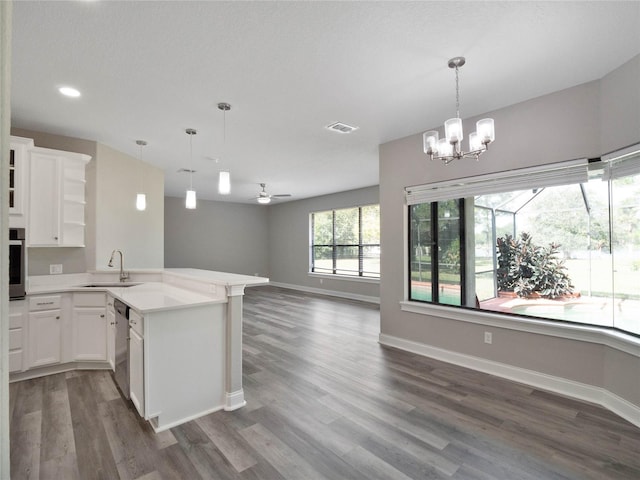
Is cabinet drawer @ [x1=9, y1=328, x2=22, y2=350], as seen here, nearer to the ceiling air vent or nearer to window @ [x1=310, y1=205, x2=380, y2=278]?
the ceiling air vent

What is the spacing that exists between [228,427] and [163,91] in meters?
2.89

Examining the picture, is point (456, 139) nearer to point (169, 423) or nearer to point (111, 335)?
point (169, 423)

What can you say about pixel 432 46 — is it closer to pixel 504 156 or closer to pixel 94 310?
pixel 504 156

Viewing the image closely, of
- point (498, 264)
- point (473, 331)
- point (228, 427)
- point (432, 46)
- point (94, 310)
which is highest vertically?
point (432, 46)

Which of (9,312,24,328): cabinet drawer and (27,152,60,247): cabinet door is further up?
(27,152,60,247): cabinet door

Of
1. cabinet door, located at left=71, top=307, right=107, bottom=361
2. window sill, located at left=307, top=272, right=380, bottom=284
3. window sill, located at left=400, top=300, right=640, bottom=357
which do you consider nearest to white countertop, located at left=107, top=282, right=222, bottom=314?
cabinet door, located at left=71, top=307, right=107, bottom=361

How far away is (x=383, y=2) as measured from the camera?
180cm

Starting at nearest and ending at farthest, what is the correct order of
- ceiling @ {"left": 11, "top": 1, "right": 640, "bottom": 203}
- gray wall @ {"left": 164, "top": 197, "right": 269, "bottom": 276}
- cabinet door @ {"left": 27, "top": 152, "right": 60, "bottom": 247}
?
ceiling @ {"left": 11, "top": 1, "right": 640, "bottom": 203}
cabinet door @ {"left": 27, "top": 152, "right": 60, "bottom": 247}
gray wall @ {"left": 164, "top": 197, "right": 269, "bottom": 276}

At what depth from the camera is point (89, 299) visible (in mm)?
3447

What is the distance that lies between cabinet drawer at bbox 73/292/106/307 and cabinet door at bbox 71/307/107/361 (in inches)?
2.0

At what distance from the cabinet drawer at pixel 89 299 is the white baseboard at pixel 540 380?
3.65m

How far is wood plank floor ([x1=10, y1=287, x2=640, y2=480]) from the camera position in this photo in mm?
1925

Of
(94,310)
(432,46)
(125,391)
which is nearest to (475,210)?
(432,46)

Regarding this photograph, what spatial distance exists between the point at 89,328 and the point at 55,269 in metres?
0.97
